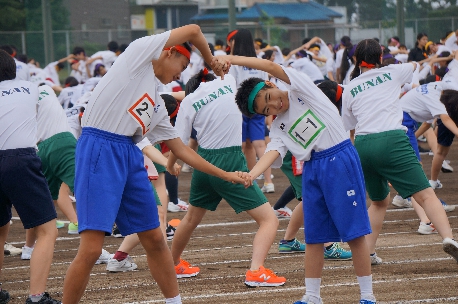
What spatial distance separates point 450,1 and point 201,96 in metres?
20.4

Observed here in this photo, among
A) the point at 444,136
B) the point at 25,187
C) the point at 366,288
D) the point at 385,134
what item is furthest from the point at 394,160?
the point at 444,136

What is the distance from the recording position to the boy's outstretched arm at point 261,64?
534 cm

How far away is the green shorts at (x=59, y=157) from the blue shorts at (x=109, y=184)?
283 cm

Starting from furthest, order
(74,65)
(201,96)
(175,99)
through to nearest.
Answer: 1. (74,65)
2. (175,99)
3. (201,96)

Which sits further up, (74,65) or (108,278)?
(74,65)

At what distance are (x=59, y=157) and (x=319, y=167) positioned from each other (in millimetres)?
3301

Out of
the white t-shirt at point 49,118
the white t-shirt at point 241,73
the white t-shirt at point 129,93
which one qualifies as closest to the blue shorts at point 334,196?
the white t-shirt at point 129,93

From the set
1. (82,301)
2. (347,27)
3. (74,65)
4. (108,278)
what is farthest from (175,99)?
(347,27)

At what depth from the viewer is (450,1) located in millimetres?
25391

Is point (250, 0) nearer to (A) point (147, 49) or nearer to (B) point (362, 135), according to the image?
(B) point (362, 135)

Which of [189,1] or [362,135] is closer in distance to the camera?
[362,135]

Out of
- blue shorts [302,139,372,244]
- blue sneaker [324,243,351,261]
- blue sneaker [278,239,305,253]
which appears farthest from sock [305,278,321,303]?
blue sneaker [278,239,305,253]

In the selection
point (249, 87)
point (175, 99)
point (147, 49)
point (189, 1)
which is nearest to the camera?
point (147, 49)

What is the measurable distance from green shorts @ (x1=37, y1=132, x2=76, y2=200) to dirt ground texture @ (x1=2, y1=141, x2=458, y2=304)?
0.91 m
